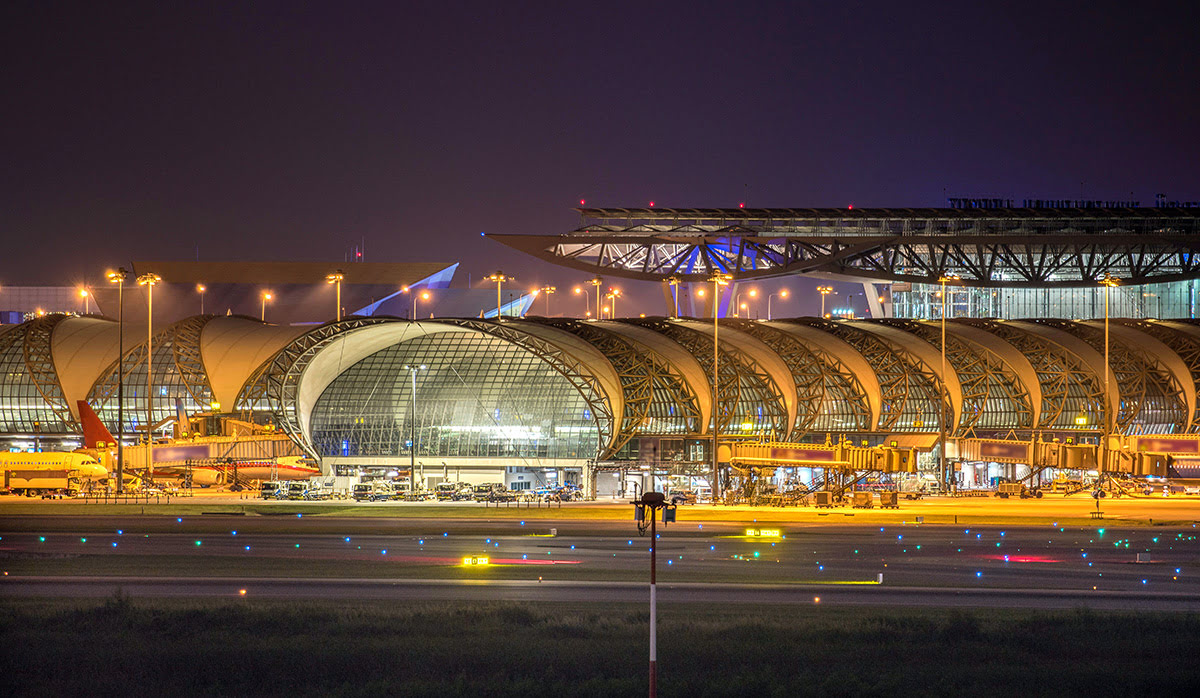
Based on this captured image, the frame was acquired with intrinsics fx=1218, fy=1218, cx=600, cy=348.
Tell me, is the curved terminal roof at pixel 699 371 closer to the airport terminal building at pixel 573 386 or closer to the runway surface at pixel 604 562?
the airport terminal building at pixel 573 386

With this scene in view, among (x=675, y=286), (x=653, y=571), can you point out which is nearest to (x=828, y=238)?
(x=675, y=286)

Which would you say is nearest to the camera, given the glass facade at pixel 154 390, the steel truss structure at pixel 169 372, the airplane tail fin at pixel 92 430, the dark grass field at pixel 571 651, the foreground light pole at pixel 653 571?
the foreground light pole at pixel 653 571

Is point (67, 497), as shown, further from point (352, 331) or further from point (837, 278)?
point (837, 278)

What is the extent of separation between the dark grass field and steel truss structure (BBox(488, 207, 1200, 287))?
82.4 m

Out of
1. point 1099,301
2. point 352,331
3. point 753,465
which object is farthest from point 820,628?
point 1099,301

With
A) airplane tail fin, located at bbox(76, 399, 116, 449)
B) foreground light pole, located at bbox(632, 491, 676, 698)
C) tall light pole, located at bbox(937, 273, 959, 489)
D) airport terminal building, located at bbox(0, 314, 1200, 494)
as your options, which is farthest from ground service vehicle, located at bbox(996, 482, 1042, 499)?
foreground light pole, located at bbox(632, 491, 676, 698)

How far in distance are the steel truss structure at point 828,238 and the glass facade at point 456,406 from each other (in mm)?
22685

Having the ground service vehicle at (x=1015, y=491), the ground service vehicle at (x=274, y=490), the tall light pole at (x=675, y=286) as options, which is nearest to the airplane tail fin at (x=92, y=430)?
the ground service vehicle at (x=274, y=490)

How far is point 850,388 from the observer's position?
310 feet

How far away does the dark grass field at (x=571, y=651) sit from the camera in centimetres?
2552

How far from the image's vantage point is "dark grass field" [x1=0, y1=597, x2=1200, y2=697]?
25516 mm

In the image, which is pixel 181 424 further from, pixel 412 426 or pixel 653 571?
pixel 653 571

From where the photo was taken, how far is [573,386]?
8881 centimetres

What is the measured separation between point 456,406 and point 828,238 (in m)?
41.5
